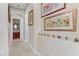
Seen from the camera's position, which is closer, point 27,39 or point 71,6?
point 71,6

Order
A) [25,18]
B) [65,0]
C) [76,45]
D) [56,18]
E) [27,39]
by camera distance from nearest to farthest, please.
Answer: [76,45] < [65,0] < [56,18] < [25,18] < [27,39]

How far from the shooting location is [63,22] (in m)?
1.28

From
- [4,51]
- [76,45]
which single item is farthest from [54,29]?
[4,51]

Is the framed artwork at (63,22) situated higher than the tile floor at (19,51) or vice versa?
the framed artwork at (63,22)

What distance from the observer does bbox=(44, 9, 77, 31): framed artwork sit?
1.10 metres

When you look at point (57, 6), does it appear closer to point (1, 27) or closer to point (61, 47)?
point (61, 47)

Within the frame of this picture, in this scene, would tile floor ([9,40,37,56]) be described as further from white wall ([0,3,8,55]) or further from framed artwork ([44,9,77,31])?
framed artwork ([44,9,77,31])

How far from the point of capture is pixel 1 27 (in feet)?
3.09

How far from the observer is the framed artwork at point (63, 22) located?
1.10 meters

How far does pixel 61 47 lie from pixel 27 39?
2.11 m

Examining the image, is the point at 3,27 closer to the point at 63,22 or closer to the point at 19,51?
the point at 63,22

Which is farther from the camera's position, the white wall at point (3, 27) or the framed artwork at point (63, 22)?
the framed artwork at point (63, 22)

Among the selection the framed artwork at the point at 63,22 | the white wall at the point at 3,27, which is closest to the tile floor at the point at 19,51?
the white wall at the point at 3,27

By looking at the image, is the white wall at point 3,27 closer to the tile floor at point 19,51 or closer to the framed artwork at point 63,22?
the tile floor at point 19,51
